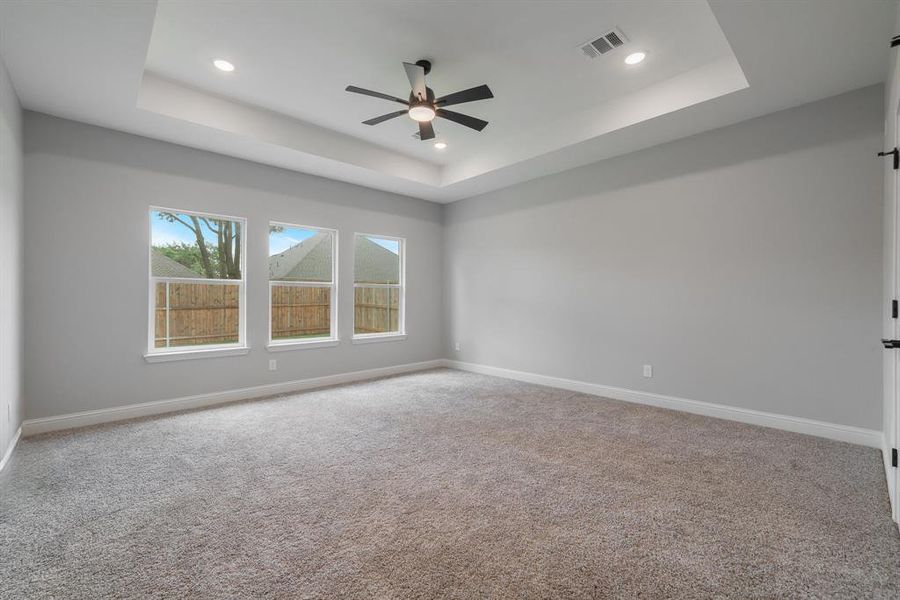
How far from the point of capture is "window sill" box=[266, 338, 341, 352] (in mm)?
4926

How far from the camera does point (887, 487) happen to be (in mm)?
2445

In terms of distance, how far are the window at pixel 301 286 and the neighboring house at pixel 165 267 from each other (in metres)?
0.90

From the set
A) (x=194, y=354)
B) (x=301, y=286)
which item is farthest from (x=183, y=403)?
(x=301, y=286)

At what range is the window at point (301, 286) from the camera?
507 cm

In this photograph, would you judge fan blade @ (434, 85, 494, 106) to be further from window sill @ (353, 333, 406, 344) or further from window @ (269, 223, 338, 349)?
window sill @ (353, 333, 406, 344)

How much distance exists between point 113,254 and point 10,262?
885 mm

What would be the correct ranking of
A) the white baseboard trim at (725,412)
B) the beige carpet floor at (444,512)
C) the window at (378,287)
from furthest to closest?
the window at (378,287) < the white baseboard trim at (725,412) < the beige carpet floor at (444,512)

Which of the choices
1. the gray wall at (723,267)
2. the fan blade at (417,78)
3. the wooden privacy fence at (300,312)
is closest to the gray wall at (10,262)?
the wooden privacy fence at (300,312)

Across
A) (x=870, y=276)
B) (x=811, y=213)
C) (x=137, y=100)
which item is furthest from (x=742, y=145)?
(x=137, y=100)

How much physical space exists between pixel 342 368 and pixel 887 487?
521cm

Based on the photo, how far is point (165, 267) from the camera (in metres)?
4.27

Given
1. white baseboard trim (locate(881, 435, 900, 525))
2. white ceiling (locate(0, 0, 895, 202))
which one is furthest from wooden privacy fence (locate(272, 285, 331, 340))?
white baseboard trim (locate(881, 435, 900, 525))

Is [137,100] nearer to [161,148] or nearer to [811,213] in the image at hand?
[161,148]

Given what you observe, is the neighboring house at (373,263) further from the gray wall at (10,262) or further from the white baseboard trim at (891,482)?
the white baseboard trim at (891,482)
